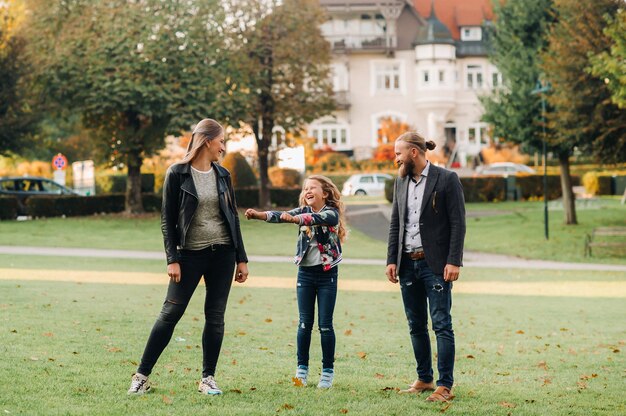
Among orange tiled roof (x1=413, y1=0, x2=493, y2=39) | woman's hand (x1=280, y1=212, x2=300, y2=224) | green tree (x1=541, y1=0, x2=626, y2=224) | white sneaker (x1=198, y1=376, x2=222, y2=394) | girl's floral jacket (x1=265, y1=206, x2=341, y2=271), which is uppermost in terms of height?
orange tiled roof (x1=413, y1=0, x2=493, y2=39)

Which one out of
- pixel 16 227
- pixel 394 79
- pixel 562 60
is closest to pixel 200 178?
pixel 562 60

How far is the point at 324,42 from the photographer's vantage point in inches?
1857

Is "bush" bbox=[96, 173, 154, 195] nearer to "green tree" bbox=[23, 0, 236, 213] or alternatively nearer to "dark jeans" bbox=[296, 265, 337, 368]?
"green tree" bbox=[23, 0, 236, 213]

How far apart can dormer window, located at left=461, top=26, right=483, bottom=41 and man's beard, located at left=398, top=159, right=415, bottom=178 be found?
229ft

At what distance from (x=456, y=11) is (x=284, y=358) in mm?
70094

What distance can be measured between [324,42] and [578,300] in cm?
2921

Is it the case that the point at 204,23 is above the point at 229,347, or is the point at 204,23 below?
above


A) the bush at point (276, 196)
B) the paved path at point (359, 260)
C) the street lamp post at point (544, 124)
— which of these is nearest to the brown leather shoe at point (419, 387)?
the paved path at point (359, 260)

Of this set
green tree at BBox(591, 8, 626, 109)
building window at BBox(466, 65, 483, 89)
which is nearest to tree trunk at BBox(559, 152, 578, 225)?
green tree at BBox(591, 8, 626, 109)

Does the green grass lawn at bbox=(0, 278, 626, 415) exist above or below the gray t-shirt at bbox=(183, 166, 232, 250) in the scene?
below

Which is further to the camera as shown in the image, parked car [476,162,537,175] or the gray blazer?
parked car [476,162,537,175]

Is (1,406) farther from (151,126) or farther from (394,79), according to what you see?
(394,79)

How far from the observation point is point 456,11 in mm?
78312

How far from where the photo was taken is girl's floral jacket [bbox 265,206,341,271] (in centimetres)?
842
